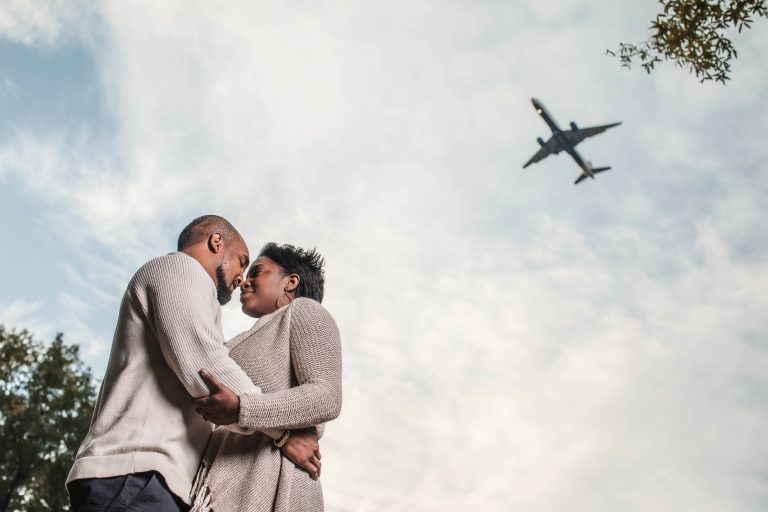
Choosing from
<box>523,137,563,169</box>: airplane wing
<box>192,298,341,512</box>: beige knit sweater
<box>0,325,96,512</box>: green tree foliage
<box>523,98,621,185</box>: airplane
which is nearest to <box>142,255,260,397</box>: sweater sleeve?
<box>192,298,341,512</box>: beige knit sweater

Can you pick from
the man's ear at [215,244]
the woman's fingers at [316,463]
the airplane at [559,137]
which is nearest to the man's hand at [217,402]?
the woman's fingers at [316,463]

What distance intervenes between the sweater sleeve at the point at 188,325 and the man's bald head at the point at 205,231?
223 mm

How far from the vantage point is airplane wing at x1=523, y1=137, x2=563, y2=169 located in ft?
121

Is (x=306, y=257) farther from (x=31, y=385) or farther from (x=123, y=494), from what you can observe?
(x=31, y=385)

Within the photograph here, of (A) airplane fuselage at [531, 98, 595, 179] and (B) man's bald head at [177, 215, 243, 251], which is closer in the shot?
(B) man's bald head at [177, 215, 243, 251]

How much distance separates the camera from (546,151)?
37375 millimetres

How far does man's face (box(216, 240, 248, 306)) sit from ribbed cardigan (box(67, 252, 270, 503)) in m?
0.19

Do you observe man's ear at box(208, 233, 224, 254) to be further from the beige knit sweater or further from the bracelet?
the bracelet

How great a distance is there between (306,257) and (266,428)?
1121mm

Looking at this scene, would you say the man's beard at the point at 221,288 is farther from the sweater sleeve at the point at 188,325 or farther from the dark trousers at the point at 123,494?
the dark trousers at the point at 123,494

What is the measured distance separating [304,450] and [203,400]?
0.45m

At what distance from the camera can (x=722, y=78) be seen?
17.0 ft

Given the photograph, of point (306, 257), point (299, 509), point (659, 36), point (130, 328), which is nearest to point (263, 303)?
point (306, 257)

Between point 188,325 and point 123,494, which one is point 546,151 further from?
point 123,494
